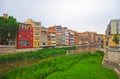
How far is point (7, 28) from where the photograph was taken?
134 feet

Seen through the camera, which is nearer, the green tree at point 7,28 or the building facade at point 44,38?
the green tree at point 7,28

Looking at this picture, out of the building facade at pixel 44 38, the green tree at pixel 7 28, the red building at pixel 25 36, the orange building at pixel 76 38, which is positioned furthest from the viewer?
the orange building at pixel 76 38

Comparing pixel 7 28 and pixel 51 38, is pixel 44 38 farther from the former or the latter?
pixel 7 28

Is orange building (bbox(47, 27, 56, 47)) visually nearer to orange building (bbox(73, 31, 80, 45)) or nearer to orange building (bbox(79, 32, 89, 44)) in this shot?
orange building (bbox(73, 31, 80, 45))

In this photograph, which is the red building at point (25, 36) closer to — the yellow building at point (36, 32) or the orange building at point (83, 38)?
the yellow building at point (36, 32)

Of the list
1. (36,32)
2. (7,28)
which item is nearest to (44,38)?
(36,32)

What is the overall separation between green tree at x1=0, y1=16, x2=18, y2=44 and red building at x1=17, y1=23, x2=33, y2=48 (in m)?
3.75

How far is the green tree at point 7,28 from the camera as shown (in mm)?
40125

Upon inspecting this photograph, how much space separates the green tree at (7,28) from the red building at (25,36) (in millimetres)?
3753

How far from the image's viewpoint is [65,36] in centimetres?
7812

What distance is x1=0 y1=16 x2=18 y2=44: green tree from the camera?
132ft

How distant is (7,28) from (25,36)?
9.26 m

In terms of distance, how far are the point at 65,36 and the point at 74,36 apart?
12980mm

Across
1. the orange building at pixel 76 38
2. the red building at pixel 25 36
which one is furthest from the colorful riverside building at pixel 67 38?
the red building at pixel 25 36
